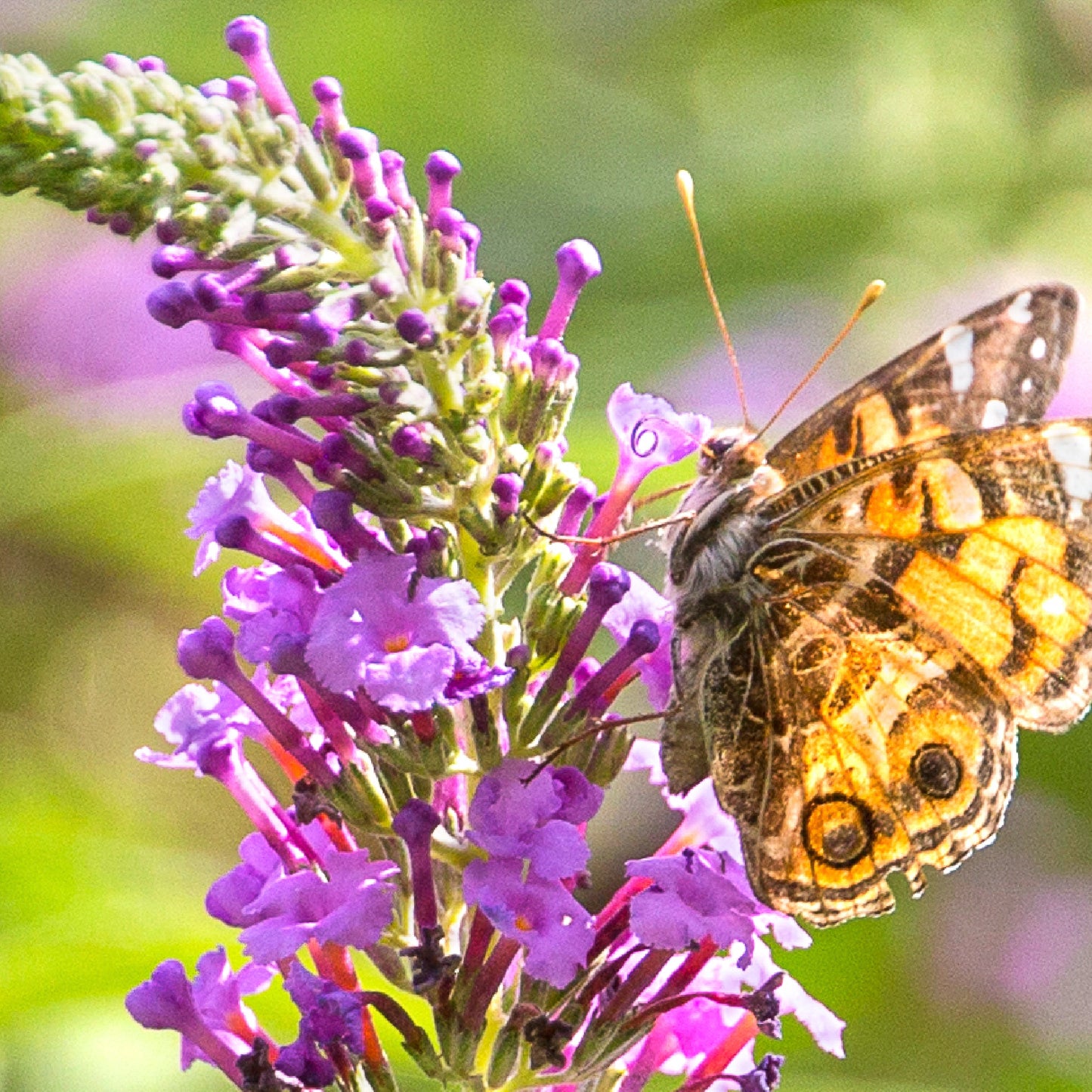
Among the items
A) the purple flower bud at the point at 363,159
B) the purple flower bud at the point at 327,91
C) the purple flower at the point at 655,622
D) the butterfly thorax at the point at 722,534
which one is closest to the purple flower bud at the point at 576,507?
→ the purple flower at the point at 655,622

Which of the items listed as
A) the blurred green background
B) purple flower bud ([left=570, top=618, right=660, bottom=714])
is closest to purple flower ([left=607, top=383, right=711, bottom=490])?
purple flower bud ([left=570, top=618, right=660, bottom=714])

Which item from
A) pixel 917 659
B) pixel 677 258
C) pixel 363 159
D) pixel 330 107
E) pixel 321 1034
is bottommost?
pixel 321 1034

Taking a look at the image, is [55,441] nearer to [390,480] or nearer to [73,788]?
[73,788]

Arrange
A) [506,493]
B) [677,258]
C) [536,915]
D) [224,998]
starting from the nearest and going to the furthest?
[536,915], [506,493], [224,998], [677,258]

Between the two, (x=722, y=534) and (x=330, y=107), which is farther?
(x=722, y=534)

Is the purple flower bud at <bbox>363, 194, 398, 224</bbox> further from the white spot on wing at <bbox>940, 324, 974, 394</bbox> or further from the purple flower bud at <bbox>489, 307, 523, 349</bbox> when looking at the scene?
the white spot on wing at <bbox>940, 324, 974, 394</bbox>

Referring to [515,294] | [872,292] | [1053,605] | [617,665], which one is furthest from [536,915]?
[872,292]

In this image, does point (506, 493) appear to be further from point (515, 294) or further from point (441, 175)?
point (441, 175)

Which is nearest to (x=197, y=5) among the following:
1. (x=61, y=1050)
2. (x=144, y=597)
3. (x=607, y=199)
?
(x=607, y=199)

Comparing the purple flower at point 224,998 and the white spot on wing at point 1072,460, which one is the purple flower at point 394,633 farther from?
the white spot on wing at point 1072,460
